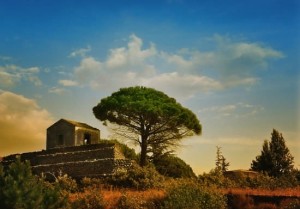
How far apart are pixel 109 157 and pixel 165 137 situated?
6508 mm

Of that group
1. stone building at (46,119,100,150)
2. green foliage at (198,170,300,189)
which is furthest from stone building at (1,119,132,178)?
green foliage at (198,170,300,189)

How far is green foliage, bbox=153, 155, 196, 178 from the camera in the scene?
43281 millimetres

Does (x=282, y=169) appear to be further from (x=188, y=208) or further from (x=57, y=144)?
(x=188, y=208)

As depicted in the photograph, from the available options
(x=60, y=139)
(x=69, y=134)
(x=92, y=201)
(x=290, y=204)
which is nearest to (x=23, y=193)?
(x=92, y=201)

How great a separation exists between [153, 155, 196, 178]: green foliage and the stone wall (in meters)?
4.58

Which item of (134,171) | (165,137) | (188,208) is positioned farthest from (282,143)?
(188,208)

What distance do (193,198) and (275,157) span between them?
28.3 metres

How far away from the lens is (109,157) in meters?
39.3

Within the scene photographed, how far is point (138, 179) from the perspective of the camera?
34.2 meters

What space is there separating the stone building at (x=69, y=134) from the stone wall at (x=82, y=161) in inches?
121

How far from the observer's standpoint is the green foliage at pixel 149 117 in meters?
42.5

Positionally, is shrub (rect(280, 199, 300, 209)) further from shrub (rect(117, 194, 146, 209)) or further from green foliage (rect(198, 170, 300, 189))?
green foliage (rect(198, 170, 300, 189))

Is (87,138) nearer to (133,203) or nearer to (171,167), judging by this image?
(171,167)

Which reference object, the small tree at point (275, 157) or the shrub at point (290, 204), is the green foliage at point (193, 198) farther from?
the small tree at point (275, 157)
